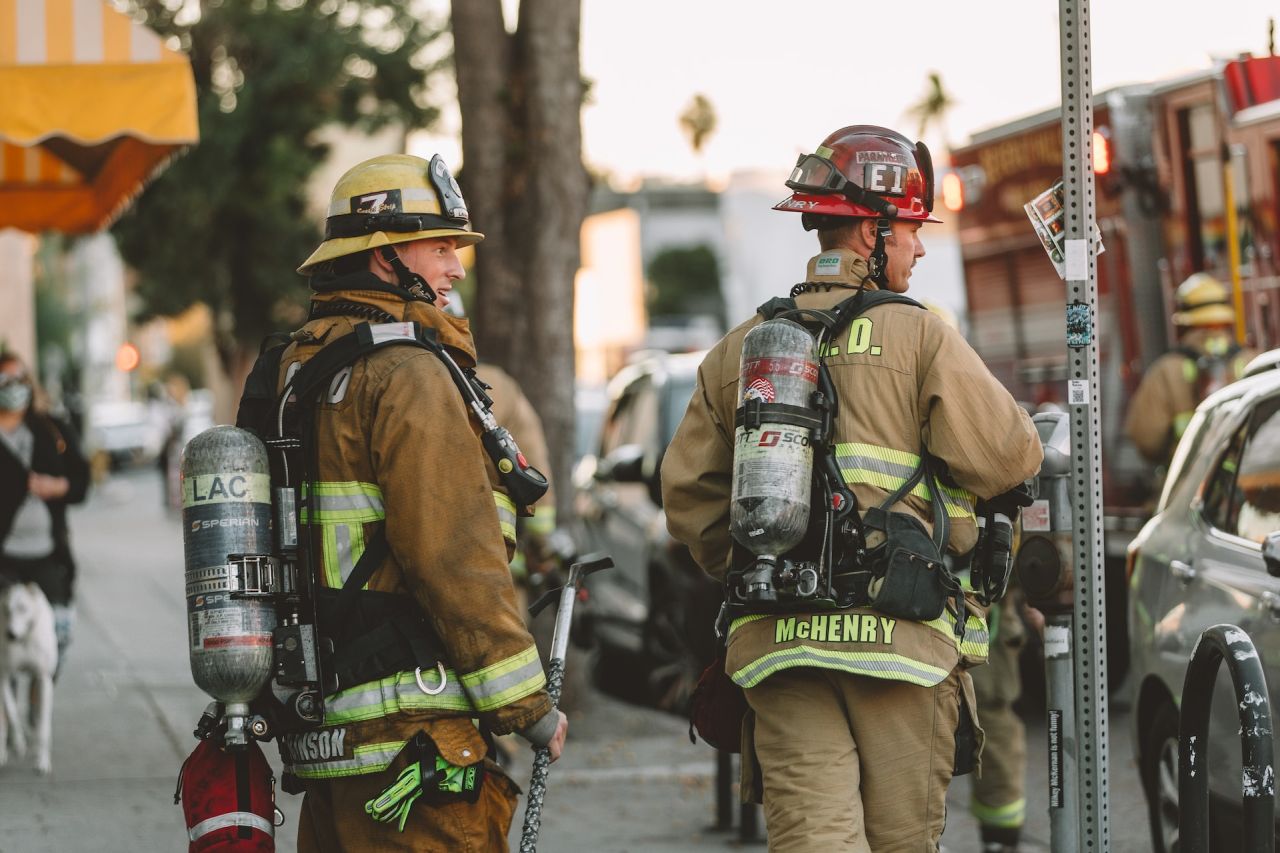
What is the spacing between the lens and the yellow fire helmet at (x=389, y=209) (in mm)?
3846

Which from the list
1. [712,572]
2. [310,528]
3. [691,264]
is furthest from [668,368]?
[691,264]

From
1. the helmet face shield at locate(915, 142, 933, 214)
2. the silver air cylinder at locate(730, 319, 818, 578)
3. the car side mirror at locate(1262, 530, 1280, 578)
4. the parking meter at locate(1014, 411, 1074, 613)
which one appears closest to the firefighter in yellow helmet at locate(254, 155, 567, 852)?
the silver air cylinder at locate(730, 319, 818, 578)

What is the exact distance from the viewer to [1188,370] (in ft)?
29.6

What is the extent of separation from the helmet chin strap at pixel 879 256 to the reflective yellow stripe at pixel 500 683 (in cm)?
130

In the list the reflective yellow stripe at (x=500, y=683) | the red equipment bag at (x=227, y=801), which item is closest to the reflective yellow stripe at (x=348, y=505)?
the reflective yellow stripe at (x=500, y=683)

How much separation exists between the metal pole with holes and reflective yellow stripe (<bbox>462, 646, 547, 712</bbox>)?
1.53 m

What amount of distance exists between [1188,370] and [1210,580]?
144 inches

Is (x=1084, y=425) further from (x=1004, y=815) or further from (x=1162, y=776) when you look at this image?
(x=1004, y=815)

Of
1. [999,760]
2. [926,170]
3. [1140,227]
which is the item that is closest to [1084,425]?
[926,170]

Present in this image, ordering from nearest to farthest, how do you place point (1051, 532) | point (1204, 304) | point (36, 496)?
1. point (1051, 532)
2. point (36, 496)
3. point (1204, 304)

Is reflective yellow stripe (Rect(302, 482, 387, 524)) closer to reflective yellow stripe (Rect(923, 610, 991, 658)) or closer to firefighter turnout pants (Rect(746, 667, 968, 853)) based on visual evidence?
firefighter turnout pants (Rect(746, 667, 968, 853))

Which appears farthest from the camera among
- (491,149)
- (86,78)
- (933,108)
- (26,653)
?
(933,108)

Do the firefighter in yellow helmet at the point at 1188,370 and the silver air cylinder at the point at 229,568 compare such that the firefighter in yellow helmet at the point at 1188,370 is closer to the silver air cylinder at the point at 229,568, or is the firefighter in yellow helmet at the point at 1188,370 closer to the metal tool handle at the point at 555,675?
the metal tool handle at the point at 555,675

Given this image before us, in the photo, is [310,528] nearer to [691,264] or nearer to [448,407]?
[448,407]
